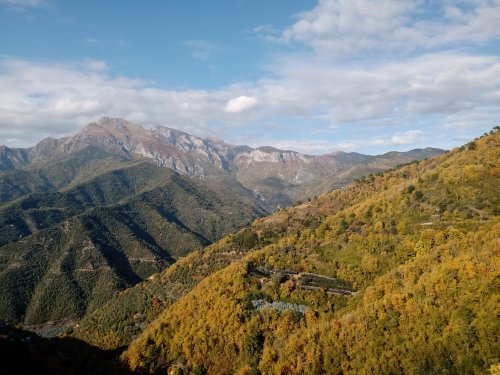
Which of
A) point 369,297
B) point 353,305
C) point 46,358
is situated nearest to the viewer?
point 369,297

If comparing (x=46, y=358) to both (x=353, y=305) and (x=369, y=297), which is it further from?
(x=369, y=297)

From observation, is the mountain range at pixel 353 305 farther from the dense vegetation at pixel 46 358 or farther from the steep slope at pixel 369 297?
the dense vegetation at pixel 46 358

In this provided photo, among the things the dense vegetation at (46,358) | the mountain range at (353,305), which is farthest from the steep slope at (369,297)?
the dense vegetation at (46,358)

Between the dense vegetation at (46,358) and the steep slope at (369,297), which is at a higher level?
the steep slope at (369,297)

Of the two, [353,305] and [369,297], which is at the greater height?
[369,297]

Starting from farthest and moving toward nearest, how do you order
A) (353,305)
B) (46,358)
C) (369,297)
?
(353,305)
(46,358)
(369,297)

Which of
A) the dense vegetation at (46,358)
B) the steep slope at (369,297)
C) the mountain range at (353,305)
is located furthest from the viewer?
the dense vegetation at (46,358)

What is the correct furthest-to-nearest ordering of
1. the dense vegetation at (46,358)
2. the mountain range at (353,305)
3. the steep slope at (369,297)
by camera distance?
the dense vegetation at (46,358) → the mountain range at (353,305) → the steep slope at (369,297)

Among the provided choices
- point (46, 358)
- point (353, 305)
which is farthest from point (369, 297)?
Answer: point (46, 358)

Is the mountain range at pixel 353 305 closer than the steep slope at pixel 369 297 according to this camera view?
No
